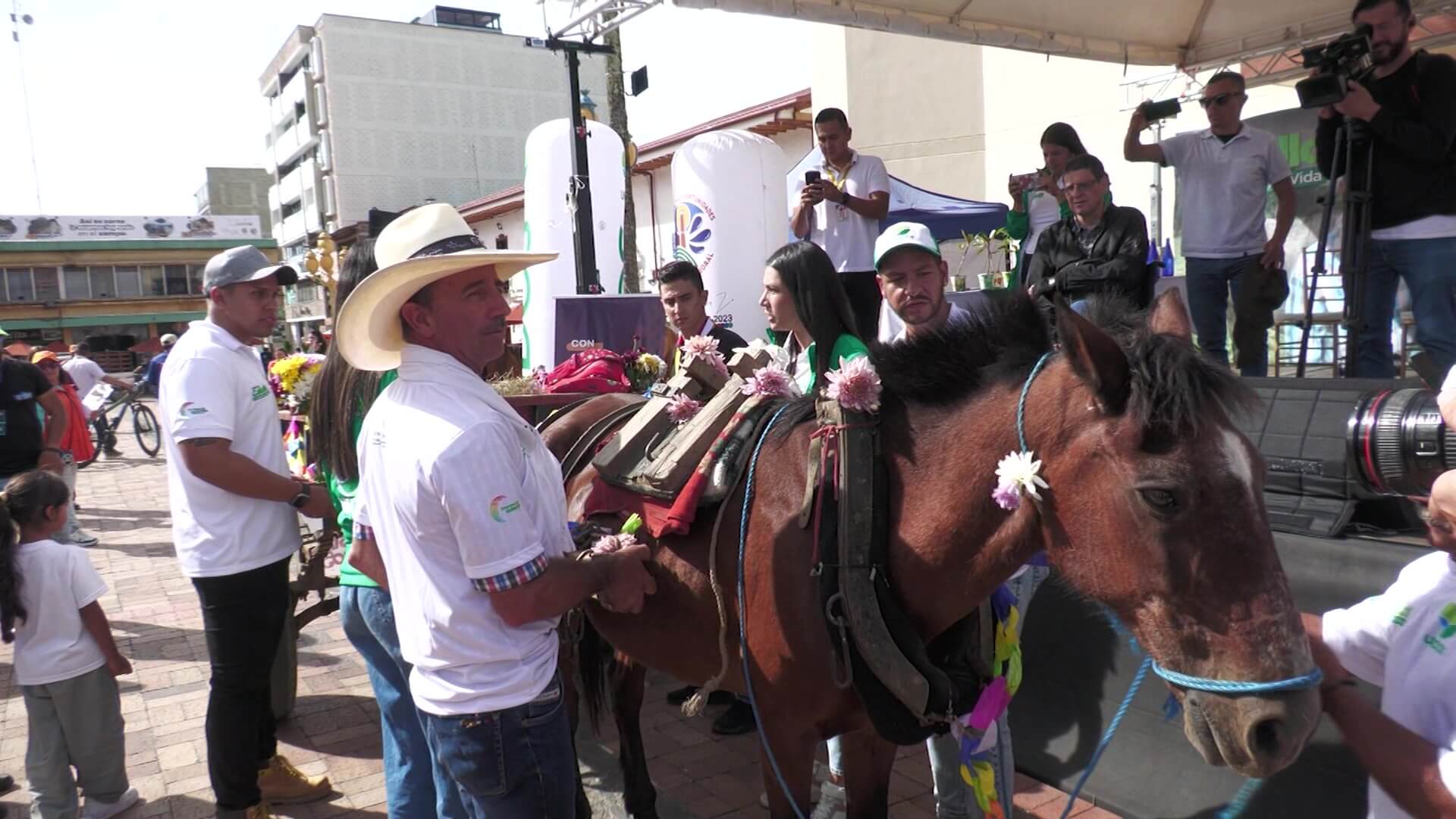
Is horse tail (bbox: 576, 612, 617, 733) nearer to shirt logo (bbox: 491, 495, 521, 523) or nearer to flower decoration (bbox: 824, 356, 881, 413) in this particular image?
flower decoration (bbox: 824, 356, 881, 413)

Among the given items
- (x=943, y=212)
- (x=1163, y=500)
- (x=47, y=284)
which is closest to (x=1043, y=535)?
(x=1163, y=500)

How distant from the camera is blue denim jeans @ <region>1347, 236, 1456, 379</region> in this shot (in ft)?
12.0

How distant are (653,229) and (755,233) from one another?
9.37 m

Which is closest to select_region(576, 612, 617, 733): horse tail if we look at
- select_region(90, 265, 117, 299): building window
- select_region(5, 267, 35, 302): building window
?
select_region(90, 265, 117, 299): building window

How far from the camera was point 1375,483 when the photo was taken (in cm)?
246

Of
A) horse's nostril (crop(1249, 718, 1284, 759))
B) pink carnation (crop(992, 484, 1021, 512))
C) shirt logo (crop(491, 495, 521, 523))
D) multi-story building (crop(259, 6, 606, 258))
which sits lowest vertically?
horse's nostril (crop(1249, 718, 1284, 759))

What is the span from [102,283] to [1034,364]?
5960cm

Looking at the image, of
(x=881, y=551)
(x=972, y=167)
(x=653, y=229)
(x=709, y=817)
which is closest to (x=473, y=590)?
(x=881, y=551)

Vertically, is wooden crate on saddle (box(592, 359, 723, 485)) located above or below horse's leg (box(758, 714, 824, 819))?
above

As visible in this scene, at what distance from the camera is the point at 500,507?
5.34 feet

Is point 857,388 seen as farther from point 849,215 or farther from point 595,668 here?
point 849,215

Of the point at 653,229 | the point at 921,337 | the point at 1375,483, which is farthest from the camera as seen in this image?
the point at 653,229

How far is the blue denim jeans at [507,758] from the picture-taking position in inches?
68.0

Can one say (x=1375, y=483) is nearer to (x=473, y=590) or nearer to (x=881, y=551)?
(x=881, y=551)
